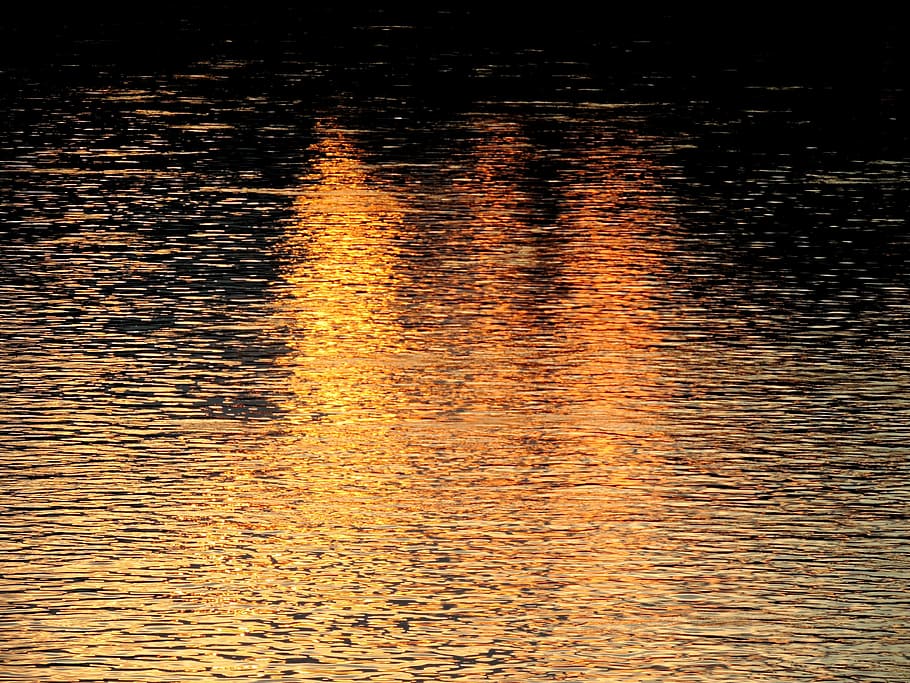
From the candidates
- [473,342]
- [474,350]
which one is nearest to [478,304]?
[473,342]

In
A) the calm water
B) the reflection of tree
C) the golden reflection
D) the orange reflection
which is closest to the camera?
the calm water

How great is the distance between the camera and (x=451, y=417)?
45.2ft

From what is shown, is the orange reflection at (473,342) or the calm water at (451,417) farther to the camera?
the orange reflection at (473,342)

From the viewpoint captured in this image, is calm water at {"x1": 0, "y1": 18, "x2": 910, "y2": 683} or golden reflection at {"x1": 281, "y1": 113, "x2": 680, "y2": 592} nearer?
calm water at {"x1": 0, "y1": 18, "x2": 910, "y2": 683}

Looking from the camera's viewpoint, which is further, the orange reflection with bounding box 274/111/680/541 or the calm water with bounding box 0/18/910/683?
the orange reflection with bounding box 274/111/680/541

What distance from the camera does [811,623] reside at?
1020 cm

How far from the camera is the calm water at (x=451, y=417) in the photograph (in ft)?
32.9

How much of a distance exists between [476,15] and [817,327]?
36.1 metres

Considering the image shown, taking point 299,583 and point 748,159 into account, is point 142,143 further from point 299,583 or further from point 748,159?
point 299,583

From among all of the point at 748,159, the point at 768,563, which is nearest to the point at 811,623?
the point at 768,563

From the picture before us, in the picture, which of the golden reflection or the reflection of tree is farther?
the reflection of tree

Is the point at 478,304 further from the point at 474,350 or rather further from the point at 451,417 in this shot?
the point at 451,417

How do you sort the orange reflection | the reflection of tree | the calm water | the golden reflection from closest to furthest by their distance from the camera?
the calm water → the golden reflection → the orange reflection → the reflection of tree

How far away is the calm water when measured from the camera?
32.9 ft
